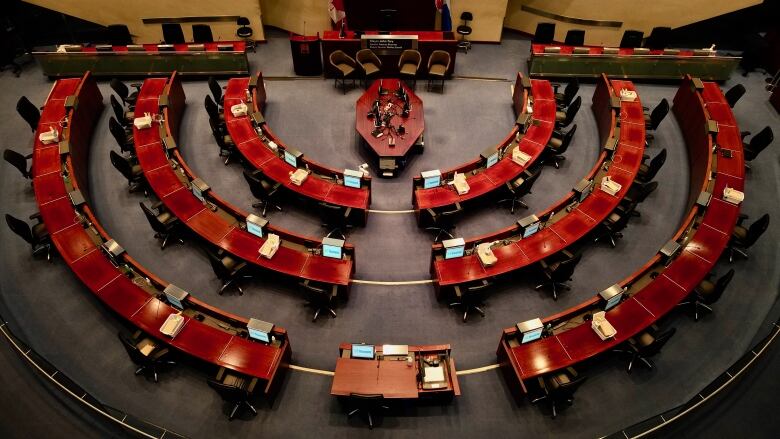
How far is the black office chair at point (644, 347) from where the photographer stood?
764 centimetres

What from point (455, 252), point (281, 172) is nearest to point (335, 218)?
point (281, 172)

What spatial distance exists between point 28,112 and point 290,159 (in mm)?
5859

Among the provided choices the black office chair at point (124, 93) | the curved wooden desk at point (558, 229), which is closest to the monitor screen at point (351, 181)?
the curved wooden desk at point (558, 229)

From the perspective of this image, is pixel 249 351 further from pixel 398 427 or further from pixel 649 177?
pixel 649 177

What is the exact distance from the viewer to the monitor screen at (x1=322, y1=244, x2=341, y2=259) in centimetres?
877

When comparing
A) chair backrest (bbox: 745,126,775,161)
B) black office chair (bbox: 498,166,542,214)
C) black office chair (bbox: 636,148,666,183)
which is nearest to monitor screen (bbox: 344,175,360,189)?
black office chair (bbox: 498,166,542,214)

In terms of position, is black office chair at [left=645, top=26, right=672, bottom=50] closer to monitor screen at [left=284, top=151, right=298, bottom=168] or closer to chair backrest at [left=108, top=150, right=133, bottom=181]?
monitor screen at [left=284, top=151, right=298, bottom=168]

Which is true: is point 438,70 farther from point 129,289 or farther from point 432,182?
point 129,289

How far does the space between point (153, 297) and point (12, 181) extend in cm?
512

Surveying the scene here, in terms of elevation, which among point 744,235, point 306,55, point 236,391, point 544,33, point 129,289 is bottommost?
point 236,391

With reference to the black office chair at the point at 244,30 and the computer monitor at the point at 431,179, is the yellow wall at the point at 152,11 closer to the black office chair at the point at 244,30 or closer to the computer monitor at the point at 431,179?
the black office chair at the point at 244,30

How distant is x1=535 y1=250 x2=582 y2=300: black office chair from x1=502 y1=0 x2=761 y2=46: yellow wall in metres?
8.15

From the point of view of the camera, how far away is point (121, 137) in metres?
10.8

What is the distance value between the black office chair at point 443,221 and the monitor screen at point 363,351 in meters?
2.97
